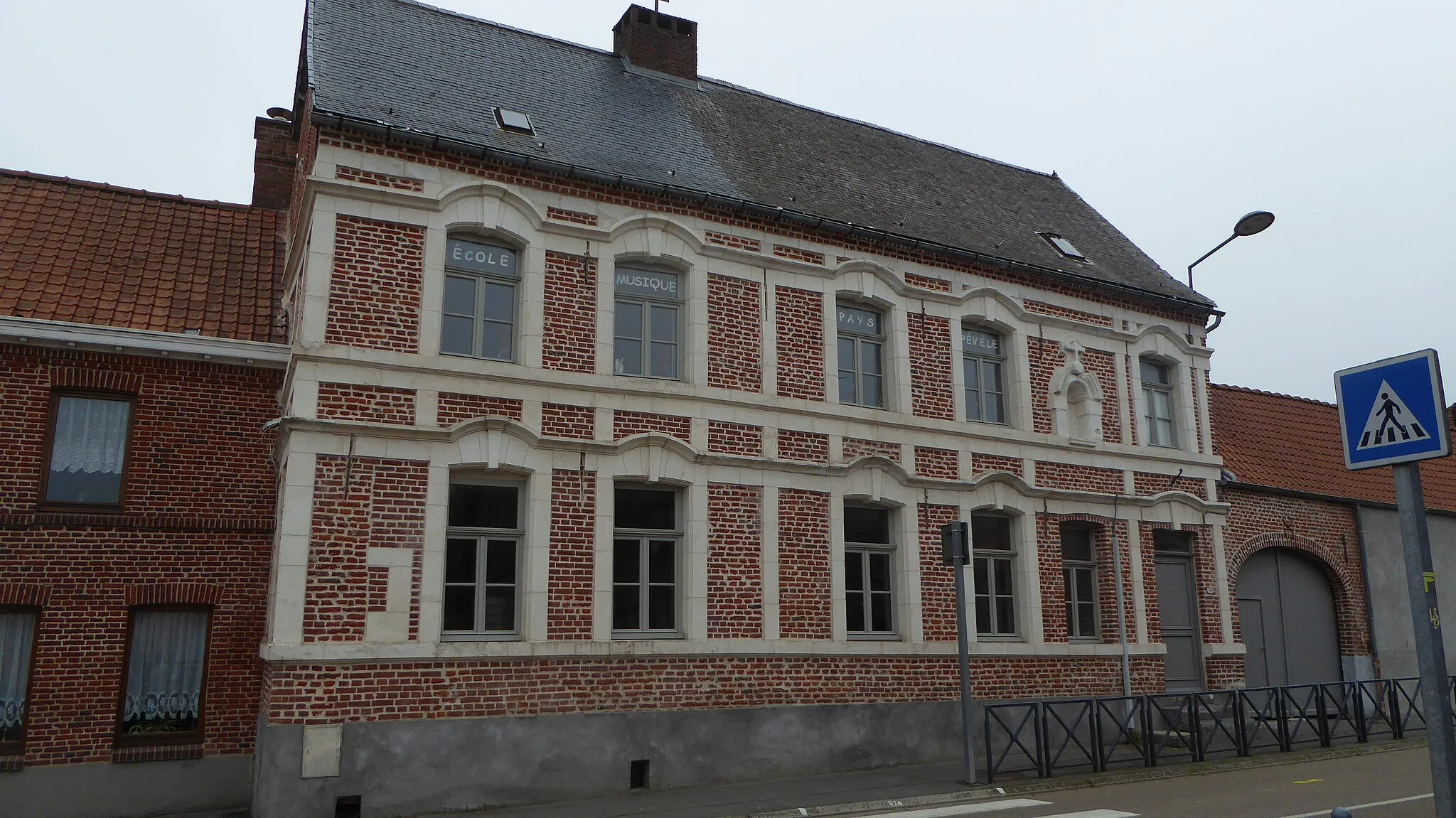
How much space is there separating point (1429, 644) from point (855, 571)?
918cm

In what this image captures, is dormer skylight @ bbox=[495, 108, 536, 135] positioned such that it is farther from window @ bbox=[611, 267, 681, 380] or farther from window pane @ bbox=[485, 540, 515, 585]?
window pane @ bbox=[485, 540, 515, 585]

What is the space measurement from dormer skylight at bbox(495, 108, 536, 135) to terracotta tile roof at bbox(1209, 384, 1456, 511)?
39.6 feet

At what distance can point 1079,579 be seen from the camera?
15.3 meters

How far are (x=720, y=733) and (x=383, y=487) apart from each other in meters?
4.52

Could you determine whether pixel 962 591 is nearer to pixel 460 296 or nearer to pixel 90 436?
pixel 460 296

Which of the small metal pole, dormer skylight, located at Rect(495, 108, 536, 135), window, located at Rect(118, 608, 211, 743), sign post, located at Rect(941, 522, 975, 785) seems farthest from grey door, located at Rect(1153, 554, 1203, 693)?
window, located at Rect(118, 608, 211, 743)

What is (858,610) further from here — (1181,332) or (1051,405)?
(1181,332)

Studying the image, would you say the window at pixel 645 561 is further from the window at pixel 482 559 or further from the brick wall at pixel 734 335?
the brick wall at pixel 734 335

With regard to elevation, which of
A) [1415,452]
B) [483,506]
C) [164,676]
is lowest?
[164,676]

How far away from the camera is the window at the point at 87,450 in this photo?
1154 cm

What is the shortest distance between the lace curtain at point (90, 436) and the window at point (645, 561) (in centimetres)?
556

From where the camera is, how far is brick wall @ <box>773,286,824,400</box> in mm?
13227

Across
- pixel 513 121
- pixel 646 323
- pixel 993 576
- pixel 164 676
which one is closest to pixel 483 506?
pixel 646 323

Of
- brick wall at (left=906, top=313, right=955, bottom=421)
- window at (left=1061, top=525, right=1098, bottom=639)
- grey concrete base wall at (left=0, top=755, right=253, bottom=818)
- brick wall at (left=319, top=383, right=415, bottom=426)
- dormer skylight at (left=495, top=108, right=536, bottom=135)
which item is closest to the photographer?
brick wall at (left=319, top=383, right=415, bottom=426)
